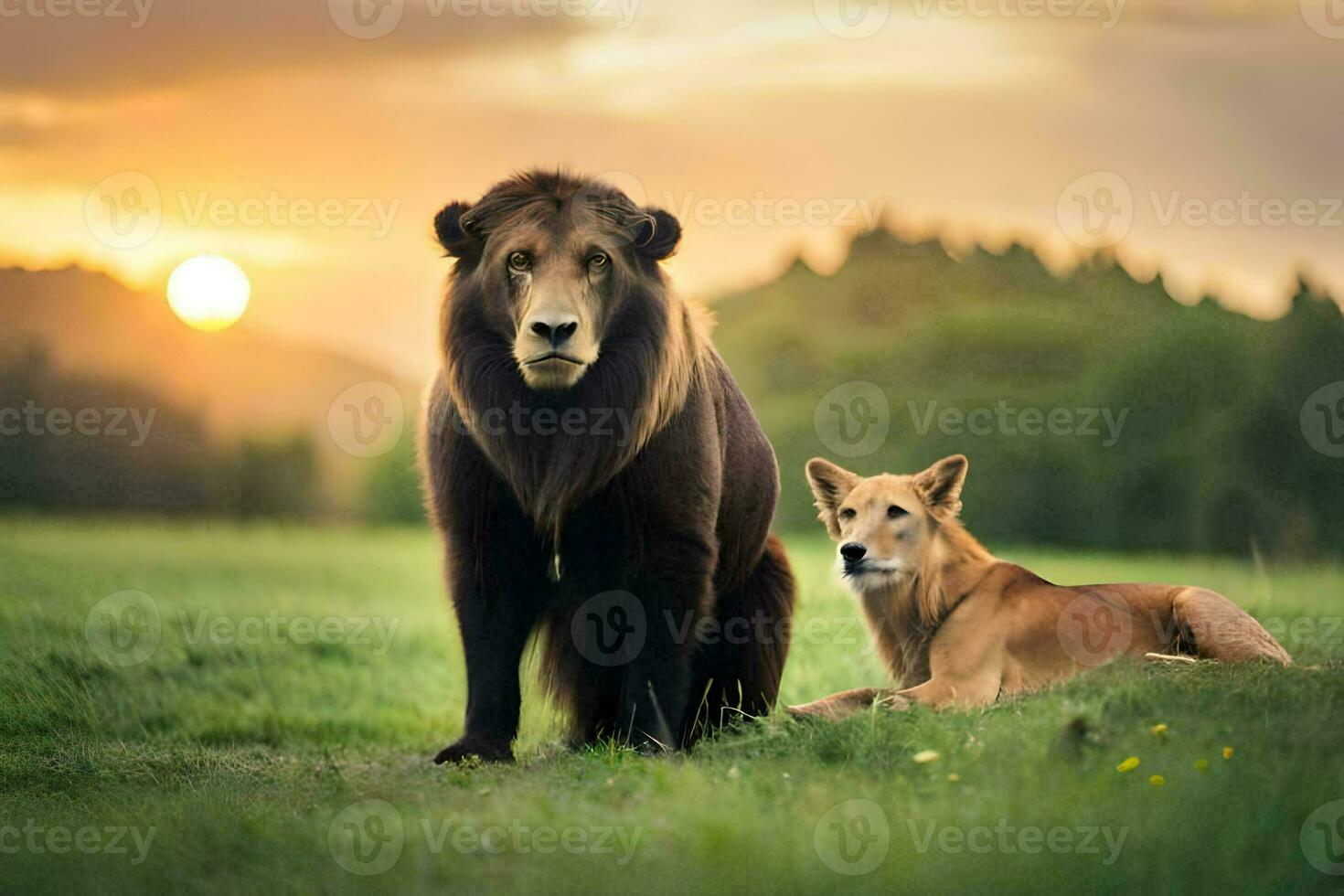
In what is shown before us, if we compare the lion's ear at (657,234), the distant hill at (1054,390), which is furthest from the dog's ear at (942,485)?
the distant hill at (1054,390)

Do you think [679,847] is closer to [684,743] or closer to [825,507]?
[684,743]

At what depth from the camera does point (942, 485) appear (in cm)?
871

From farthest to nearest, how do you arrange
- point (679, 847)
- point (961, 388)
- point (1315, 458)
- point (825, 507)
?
point (961, 388), point (1315, 458), point (825, 507), point (679, 847)

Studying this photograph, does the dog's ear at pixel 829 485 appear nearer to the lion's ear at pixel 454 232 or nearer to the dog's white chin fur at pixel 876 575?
the dog's white chin fur at pixel 876 575

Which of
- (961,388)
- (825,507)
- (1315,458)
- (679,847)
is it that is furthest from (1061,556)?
(679,847)

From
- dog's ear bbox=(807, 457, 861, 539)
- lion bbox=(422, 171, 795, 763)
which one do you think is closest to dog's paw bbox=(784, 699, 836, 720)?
lion bbox=(422, 171, 795, 763)

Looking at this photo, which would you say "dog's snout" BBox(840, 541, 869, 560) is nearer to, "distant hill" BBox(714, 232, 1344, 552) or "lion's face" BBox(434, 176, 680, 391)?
"lion's face" BBox(434, 176, 680, 391)

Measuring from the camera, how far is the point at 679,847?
5.75m

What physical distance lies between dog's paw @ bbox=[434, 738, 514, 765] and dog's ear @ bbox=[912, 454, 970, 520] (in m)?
2.88

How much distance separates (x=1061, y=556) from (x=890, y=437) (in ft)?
20.1

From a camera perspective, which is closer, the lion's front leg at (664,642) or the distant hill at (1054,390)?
the lion's front leg at (664,642)

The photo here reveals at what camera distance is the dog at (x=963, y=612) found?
813 centimetres

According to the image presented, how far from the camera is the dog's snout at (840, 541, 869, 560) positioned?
8461mm

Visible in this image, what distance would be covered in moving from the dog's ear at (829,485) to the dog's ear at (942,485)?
40 centimetres
